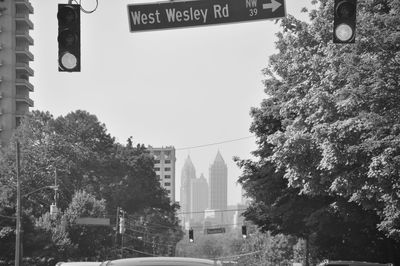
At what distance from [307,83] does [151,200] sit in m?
70.1

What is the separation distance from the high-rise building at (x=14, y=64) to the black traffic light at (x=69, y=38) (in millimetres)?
108651

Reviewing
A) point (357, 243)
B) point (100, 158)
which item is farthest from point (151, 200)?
point (357, 243)

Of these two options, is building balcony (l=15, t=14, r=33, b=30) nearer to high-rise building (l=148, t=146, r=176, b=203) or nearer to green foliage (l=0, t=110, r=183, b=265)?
green foliage (l=0, t=110, r=183, b=265)

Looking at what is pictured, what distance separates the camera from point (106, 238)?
7300 cm

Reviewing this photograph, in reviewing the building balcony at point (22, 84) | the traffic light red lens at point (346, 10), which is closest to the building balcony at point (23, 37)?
the building balcony at point (22, 84)

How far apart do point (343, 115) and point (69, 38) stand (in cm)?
1523

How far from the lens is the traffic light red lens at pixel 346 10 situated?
11922mm

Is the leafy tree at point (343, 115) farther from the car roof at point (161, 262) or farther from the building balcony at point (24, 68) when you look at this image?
the building balcony at point (24, 68)

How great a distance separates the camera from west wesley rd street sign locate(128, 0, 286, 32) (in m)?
12.3

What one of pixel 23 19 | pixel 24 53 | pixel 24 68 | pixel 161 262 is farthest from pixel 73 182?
pixel 161 262

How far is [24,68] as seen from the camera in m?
124

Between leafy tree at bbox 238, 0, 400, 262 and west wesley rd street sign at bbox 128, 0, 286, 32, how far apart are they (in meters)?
12.0

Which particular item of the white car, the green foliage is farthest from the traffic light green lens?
the green foliage

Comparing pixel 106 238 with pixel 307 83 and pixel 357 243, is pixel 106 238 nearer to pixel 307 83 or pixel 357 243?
pixel 357 243
